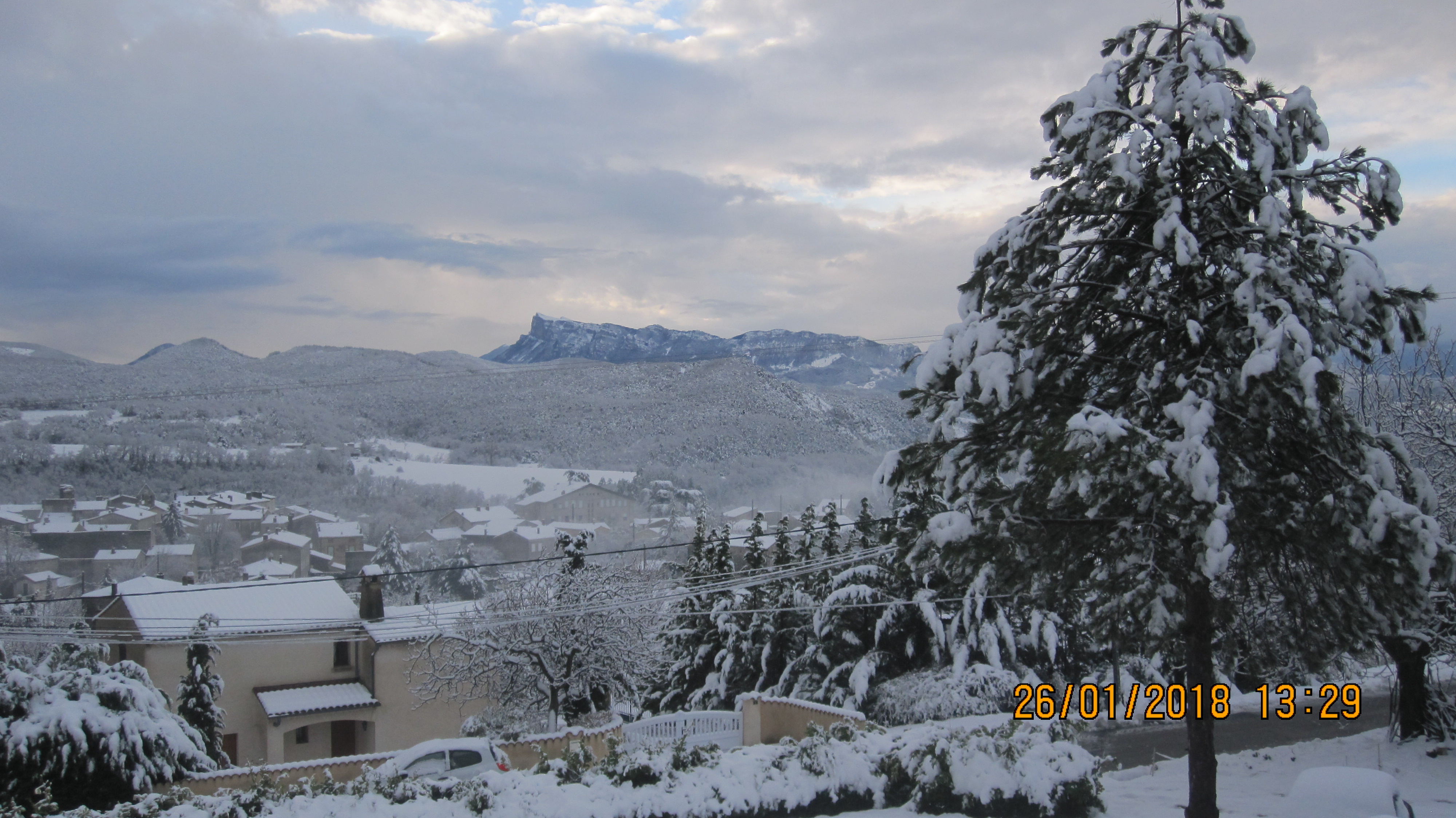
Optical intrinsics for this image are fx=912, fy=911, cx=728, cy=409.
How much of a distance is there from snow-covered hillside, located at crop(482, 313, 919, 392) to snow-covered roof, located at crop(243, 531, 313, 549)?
5047 centimetres

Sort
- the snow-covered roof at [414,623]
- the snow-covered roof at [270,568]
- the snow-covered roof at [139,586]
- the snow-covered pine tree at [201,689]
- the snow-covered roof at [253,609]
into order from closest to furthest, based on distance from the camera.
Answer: the snow-covered pine tree at [201,689]
the snow-covered roof at [414,623]
the snow-covered roof at [253,609]
the snow-covered roof at [139,586]
the snow-covered roof at [270,568]

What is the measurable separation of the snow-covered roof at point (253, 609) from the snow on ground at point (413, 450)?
96152 millimetres

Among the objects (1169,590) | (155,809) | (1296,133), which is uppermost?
(1296,133)

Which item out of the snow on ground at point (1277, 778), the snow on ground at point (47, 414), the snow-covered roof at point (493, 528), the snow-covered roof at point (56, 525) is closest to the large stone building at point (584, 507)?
the snow-covered roof at point (493, 528)

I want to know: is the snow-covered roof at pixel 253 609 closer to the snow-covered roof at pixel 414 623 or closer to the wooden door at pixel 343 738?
the snow-covered roof at pixel 414 623

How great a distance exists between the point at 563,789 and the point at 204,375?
146053 mm

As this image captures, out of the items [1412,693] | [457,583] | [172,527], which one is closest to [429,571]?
[1412,693]

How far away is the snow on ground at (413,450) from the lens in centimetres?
12506

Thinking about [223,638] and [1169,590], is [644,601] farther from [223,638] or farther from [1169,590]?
[223,638]

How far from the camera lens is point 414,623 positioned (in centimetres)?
2814

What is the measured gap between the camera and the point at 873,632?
21594 millimetres

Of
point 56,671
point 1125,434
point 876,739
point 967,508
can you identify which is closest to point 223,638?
point 56,671
